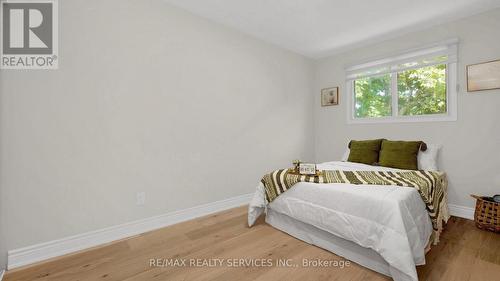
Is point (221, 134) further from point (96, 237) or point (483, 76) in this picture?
point (483, 76)

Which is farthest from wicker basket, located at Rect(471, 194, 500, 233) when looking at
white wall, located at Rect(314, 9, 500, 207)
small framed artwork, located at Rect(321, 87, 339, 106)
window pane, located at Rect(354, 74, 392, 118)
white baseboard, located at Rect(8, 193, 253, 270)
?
white baseboard, located at Rect(8, 193, 253, 270)

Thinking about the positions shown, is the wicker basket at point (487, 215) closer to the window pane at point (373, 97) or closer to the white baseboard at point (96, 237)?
the window pane at point (373, 97)

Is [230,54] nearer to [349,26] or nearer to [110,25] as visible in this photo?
[110,25]

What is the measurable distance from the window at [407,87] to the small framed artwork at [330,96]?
0.22 meters

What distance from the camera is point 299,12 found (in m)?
2.61

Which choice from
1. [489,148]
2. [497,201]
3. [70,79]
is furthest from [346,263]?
[70,79]

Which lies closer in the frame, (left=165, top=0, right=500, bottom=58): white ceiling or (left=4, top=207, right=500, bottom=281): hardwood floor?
(left=4, top=207, right=500, bottom=281): hardwood floor

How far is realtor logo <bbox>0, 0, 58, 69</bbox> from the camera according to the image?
5.61 ft

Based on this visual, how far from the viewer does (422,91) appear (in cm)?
308

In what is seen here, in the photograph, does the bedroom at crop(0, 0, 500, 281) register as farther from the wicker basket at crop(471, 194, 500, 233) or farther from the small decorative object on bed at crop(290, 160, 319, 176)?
the small decorative object on bed at crop(290, 160, 319, 176)

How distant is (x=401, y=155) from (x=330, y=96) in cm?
161

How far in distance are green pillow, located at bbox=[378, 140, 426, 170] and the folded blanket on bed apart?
36 centimetres

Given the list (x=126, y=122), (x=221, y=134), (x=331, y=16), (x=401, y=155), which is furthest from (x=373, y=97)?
(x=126, y=122)

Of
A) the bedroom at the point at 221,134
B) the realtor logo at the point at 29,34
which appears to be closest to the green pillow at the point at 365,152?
the bedroom at the point at 221,134
